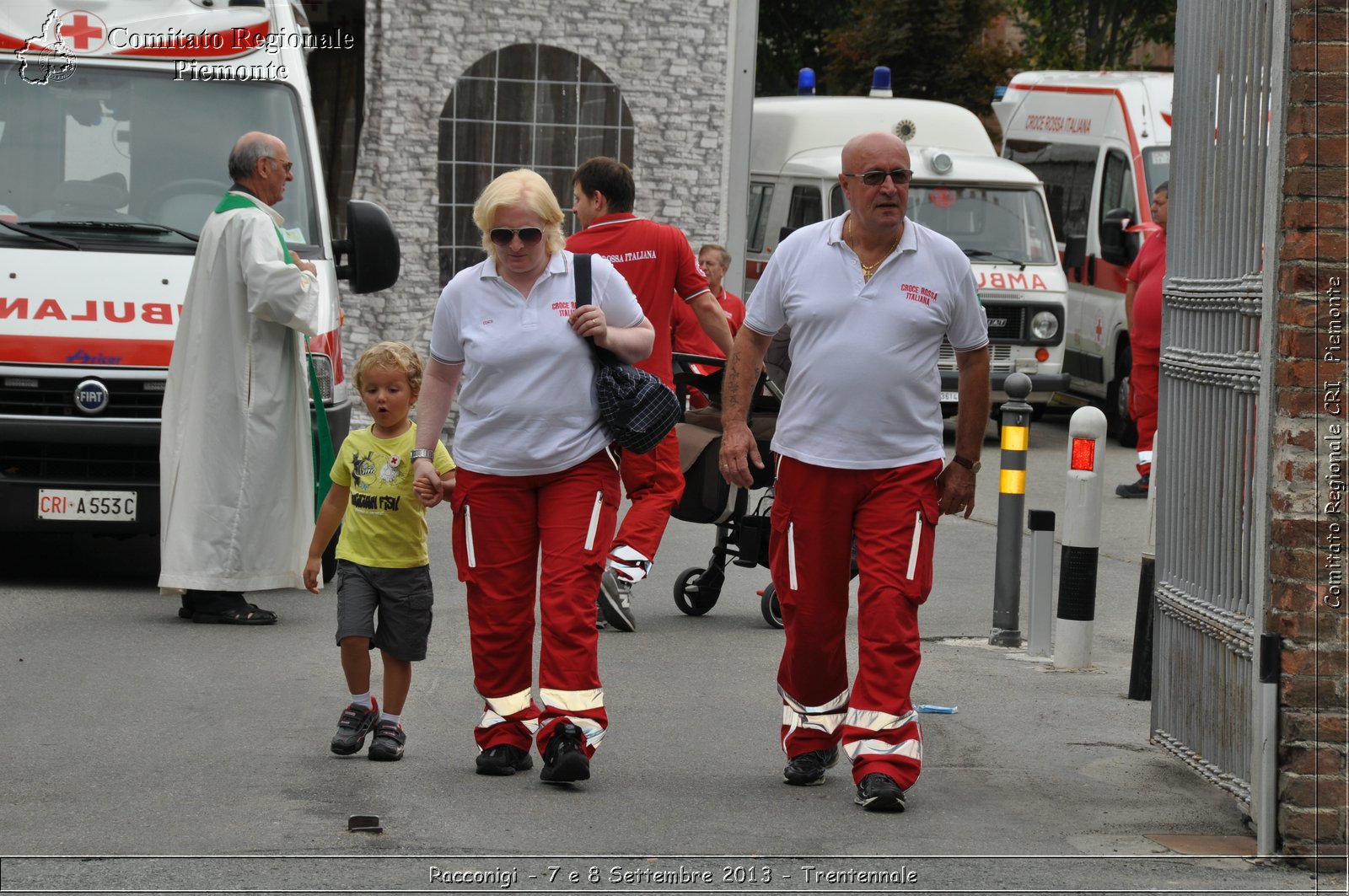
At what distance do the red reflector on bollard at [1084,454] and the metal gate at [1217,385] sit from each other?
2070 millimetres

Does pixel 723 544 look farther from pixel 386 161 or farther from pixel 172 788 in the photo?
pixel 386 161

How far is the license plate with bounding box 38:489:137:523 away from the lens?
9094 millimetres

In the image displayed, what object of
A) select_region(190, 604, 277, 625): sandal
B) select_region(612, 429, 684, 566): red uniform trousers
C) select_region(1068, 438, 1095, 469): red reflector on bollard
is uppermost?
select_region(1068, 438, 1095, 469): red reflector on bollard

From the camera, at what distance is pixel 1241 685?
552 cm

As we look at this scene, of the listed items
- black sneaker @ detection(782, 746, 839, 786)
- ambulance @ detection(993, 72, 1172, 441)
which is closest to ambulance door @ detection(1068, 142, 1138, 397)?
ambulance @ detection(993, 72, 1172, 441)

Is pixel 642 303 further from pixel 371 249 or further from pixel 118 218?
pixel 118 218

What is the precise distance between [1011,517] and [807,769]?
118 inches

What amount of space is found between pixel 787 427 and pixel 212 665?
2912mm

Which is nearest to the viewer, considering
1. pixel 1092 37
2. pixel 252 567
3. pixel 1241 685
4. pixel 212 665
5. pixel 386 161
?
pixel 1241 685

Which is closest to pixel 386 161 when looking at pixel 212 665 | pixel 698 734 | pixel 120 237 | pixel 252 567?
pixel 120 237

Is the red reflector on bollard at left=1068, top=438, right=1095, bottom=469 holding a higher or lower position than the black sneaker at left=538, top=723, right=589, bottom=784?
higher

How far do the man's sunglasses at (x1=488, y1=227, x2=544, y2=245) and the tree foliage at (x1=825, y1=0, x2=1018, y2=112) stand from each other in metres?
25.0

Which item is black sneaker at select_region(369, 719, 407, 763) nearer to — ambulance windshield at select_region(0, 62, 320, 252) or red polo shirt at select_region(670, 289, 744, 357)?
ambulance windshield at select_region(0, 62, 320, 252)

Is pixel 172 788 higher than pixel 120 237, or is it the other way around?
pixel 120 237
